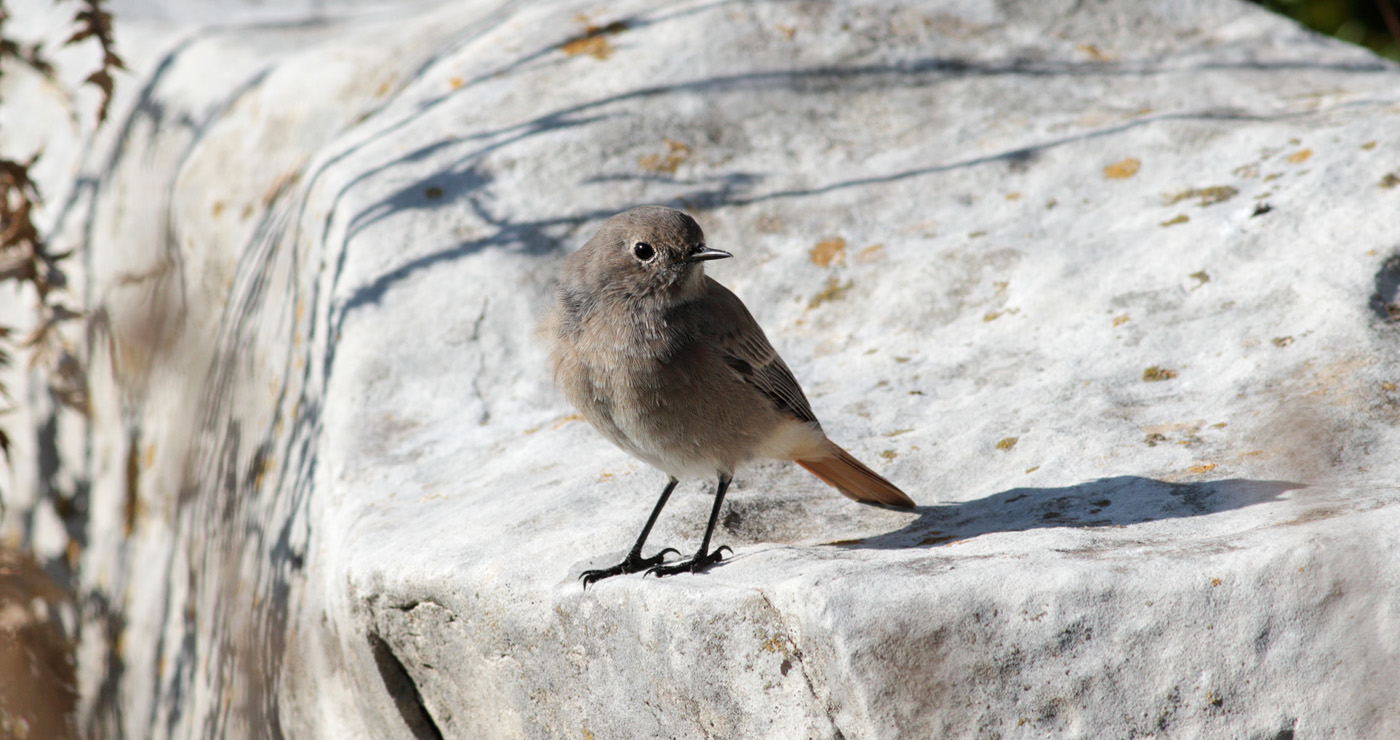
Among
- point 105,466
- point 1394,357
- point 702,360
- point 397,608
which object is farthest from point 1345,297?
point 105,466

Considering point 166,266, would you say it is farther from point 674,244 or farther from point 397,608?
point 674,244


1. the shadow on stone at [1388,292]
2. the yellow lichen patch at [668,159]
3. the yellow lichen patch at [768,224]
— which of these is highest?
the yellow lichen patch at [668,159]

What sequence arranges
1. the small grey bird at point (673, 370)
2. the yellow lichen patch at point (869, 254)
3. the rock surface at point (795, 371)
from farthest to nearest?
1. the yellow lichen patch at point (869, 254)
2. the small grey bird at point (673, 370)
3. the rock surface at point (795, 371)

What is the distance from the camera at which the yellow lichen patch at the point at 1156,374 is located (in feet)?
12.5

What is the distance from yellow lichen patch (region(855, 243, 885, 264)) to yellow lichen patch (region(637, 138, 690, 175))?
108 centimetres

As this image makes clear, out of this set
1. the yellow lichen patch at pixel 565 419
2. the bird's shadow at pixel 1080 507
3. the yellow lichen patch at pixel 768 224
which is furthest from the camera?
the yellow lichen patch at pixel 768 224

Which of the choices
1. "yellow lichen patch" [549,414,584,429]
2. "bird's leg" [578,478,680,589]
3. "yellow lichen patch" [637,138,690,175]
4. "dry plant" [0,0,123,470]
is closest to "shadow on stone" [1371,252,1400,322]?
"bird's leg" [578,478,680,589]

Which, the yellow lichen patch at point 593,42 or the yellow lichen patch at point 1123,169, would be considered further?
the yellow lichen patch at point 593,42

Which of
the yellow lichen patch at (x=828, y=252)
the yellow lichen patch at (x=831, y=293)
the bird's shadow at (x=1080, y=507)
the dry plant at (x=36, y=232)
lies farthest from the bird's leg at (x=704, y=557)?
the dry plant at (x=36, y=232)

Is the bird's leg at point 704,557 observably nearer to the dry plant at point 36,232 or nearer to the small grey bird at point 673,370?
the small grey bird at point 673,370

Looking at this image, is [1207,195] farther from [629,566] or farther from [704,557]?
[629,566]

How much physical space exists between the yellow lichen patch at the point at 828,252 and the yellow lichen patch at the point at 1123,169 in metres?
1.32

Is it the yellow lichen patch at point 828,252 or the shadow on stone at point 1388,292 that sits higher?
the yellow lichen patch at point 828,252

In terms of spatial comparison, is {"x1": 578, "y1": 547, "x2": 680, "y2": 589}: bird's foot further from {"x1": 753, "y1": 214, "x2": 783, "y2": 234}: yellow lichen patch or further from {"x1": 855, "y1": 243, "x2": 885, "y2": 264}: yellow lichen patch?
{"x1": 753, "y1": 214, "x2": 783, "y2": 234}: yellow lichen patch
